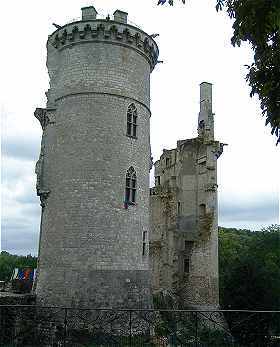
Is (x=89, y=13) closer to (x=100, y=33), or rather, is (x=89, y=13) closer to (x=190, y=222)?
(x=100, y=33)

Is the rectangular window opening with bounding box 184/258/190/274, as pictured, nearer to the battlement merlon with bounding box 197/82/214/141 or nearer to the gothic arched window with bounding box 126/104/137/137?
the battlement merlon with bounding box 197/82/214/141

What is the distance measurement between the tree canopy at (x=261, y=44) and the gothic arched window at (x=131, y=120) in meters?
15.0

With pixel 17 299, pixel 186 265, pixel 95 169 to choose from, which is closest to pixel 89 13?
pixel 95 169

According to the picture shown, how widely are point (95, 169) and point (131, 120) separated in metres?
3.37

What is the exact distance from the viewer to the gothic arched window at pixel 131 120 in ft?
71.8

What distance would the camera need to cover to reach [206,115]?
107 ft

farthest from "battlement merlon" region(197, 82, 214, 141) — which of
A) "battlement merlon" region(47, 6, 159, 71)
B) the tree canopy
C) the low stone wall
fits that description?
the tree canopy

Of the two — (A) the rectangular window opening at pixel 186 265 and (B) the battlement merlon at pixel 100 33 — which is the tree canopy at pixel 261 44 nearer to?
(B) the battlement merlon at pixel 100 33

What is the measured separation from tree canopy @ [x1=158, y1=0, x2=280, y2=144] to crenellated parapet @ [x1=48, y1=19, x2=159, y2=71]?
15.4 m

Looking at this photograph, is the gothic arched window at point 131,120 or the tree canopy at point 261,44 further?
the gothic arched window at point 131,120

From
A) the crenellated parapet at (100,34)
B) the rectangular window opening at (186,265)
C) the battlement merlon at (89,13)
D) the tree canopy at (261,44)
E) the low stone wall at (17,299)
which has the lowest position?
the low stone wall at (17,299)

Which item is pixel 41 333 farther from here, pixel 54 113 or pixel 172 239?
pixel 172 239

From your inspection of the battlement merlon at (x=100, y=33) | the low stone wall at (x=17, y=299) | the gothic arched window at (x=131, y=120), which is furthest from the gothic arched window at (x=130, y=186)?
the low stone wall at (x=17, y=299)

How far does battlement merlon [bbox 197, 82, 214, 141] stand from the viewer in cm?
3244
